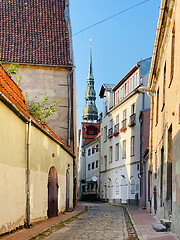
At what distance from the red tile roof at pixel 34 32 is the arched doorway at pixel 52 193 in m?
8.71

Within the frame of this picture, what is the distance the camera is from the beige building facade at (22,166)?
9016mm

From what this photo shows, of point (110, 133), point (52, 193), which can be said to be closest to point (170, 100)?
point (52, 193)

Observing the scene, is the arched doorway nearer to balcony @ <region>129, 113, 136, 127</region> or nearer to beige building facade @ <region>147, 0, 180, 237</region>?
beige building facade @ <region>147, 0, 180, 237</region>

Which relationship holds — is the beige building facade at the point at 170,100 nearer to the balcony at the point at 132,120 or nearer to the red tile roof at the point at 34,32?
the red tile roof at the point at 34,32

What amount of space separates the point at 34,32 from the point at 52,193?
1156 centimetres

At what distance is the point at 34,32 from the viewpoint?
23797 mm

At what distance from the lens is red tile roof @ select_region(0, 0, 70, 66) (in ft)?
74.9

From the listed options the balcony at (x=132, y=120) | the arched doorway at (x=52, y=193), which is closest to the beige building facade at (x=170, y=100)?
the arched doorway at (x=52, y=193)

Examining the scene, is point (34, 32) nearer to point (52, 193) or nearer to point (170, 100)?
point (52, 193)

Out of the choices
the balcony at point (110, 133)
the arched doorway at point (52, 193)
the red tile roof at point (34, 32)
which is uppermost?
the red tile roof at point (34, 32)

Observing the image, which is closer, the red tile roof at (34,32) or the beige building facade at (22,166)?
the beige building facade at (22,166)

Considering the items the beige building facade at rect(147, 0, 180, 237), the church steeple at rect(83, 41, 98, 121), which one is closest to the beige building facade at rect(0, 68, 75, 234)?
the beige building facade at rect(147, 0, 180, 237)

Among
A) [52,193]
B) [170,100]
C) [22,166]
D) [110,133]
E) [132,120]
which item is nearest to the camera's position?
[22,166]

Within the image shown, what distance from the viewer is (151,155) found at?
18.6 meters
